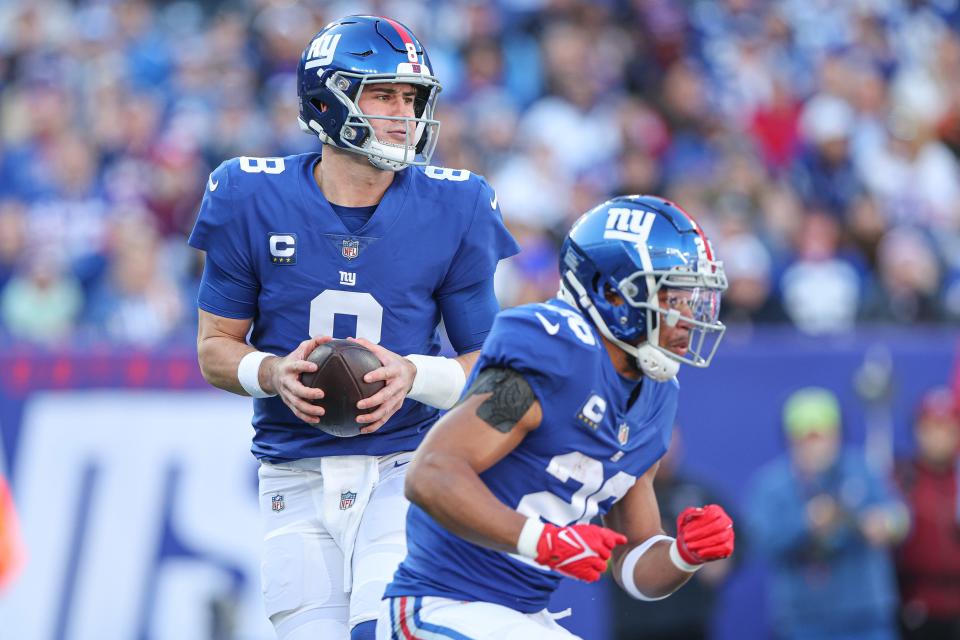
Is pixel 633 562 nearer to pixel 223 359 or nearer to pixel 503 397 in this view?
pixel 503 397

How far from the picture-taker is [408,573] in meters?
3.82

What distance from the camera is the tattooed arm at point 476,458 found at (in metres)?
3.51

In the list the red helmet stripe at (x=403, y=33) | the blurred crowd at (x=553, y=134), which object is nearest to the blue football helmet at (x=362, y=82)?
the red helmet stripe at (x=403, y=33)

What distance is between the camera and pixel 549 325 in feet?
12.1

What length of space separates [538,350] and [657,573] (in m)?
0.81

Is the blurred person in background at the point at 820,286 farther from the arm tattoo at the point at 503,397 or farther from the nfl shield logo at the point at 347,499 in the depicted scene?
the arm tattoo at the point at 503,397

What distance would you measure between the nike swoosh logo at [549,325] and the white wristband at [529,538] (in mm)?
456

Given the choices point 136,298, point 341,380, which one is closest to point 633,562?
point 341,380

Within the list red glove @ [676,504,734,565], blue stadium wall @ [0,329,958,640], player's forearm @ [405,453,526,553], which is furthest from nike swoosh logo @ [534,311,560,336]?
blue stadium wall @ [0,329,958,640]

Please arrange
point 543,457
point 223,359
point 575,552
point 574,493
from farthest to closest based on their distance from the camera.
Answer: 1. point 223,359
2. point 574,493
3. point 543,457
4. point 575,552

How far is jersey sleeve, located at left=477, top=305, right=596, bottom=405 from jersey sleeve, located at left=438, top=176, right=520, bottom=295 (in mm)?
760

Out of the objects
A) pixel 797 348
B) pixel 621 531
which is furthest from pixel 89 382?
pixel 621 531

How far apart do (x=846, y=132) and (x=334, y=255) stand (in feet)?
25.6

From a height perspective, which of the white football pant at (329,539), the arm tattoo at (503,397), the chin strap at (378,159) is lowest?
the white football pant at (329,539)
